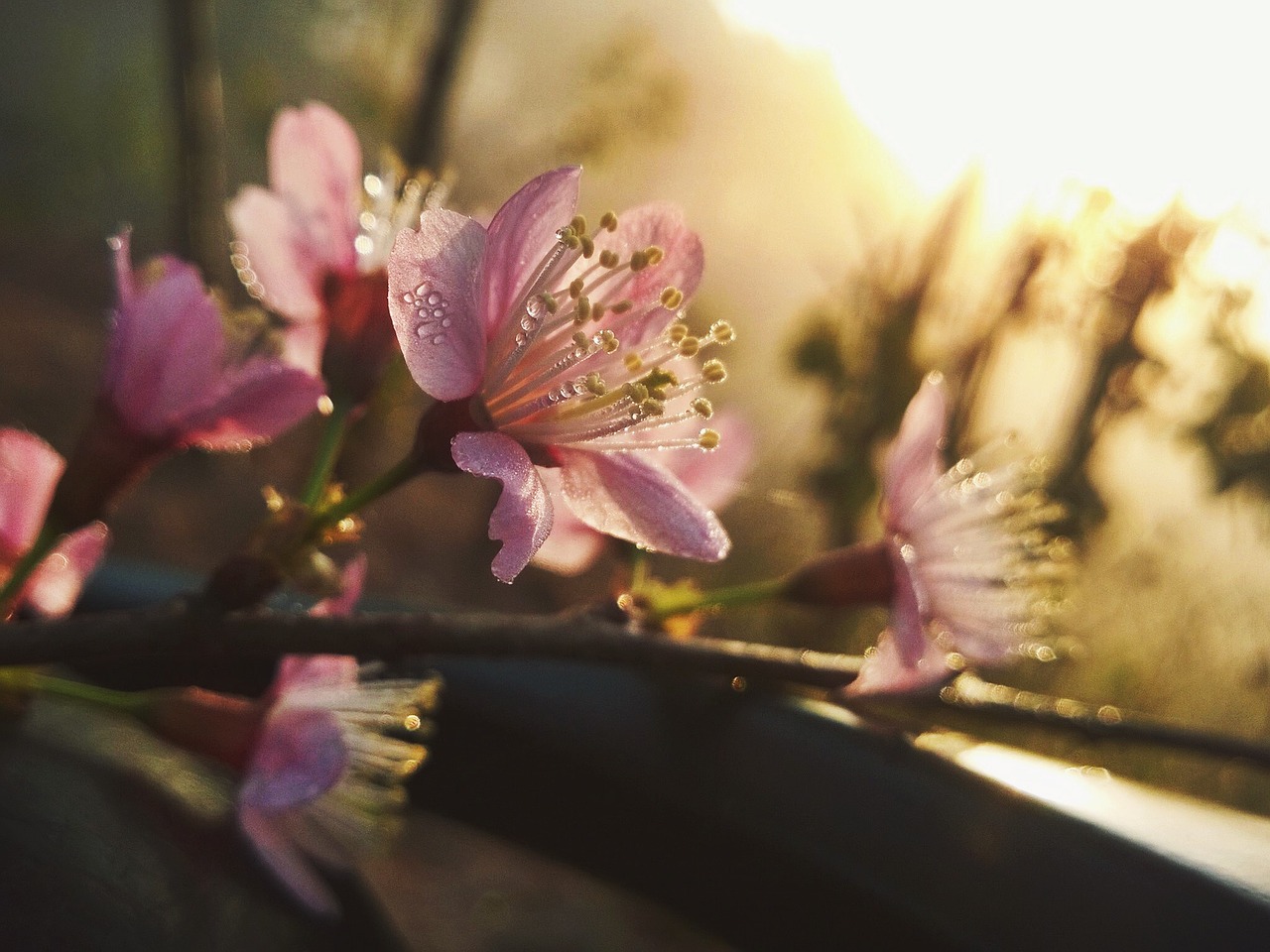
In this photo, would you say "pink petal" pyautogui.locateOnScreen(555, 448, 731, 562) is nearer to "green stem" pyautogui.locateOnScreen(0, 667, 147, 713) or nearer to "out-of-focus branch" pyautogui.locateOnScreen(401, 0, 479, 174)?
"green stem" pyautogui.locateOnScreen(0, 667, 147, 713)

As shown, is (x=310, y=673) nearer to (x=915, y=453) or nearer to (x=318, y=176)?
(x=318, y=176)

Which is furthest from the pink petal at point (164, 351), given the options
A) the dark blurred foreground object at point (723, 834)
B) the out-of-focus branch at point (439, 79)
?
the out-of-focus branch at point (439, 79)

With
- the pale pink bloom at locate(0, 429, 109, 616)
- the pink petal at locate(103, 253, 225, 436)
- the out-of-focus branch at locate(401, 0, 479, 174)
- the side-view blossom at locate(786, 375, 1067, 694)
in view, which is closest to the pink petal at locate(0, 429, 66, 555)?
the pale pink bloom at locate(0, 429, 109, 616)

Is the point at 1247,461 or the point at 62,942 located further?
the point at 1247,461

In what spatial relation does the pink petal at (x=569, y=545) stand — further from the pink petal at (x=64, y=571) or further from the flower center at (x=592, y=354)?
the pink petal at (x=64, y=571)

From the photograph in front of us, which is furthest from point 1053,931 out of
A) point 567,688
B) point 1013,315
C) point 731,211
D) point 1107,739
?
point 731,211

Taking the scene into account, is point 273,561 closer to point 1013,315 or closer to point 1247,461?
point 1013,315

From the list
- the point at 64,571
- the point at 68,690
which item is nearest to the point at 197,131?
the point at 64,571
